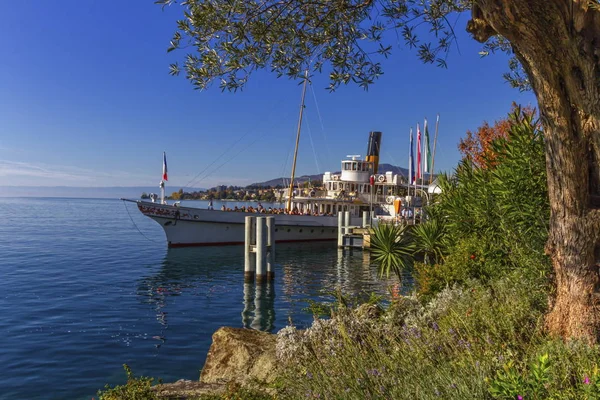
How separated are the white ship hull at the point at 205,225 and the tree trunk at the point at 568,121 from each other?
113 ft

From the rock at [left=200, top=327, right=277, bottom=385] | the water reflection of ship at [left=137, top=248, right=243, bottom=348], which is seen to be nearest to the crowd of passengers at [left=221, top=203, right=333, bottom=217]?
the water reflection of ship at [left=137, top=248, right=243, bottom=348]

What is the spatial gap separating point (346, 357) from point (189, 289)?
58.7ft

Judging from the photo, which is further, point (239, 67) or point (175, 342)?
point (175, 342)

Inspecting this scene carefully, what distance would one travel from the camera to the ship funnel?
171 feet

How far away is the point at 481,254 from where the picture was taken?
429 inches

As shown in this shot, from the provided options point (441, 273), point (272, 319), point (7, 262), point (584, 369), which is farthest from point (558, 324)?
point (7, 262)

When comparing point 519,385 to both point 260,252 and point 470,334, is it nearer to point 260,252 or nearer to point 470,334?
point 470,334

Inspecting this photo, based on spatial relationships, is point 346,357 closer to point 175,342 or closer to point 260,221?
point 175,342

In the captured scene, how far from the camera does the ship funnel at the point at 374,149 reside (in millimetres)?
52125

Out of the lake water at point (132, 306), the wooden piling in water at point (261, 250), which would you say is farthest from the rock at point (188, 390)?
the wooden piling in water at point (261, 250)

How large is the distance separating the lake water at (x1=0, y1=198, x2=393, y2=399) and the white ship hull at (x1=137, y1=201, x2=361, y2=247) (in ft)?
5.57

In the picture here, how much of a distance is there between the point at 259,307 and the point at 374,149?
36.5 meters

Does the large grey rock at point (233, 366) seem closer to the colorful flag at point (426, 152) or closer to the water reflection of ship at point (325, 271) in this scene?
the water reflection of ship at point (325, 271)

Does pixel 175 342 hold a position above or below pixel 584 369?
below
